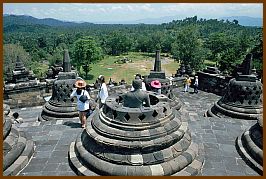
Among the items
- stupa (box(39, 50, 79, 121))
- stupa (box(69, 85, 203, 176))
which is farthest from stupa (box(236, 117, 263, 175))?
stupa (box(39, 50, 79, 121))

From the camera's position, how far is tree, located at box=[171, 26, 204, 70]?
45312 millimetres

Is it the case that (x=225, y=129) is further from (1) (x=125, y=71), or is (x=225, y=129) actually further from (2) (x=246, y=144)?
(1) (x=125, y=71)

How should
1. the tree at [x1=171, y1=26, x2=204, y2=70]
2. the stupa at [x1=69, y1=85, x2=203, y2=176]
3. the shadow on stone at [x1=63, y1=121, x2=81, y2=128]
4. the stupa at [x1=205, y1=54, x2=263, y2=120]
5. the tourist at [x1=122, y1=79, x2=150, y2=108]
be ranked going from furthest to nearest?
the tree at [x1=171, y1=26, x2=204, y2=70], the stupa at [x1=205, y1=54, x2=263, y2=120], the shadow on stone at [x1=63, y1=121, x2=81, y2=128], the tourist at [x1=122, y1=79, x2=150, y2=108], the stupa at [x1=69, y1=85, x2=203, y2=176]

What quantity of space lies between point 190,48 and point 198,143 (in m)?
41.1

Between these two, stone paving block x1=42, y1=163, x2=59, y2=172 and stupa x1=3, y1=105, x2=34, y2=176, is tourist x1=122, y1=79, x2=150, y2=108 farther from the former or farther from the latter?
stupa x1=3, y1=105, x2=34, y2=176

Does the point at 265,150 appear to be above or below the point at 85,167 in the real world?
above

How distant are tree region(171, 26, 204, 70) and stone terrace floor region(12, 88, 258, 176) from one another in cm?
3685

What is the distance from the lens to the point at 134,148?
5.74 metres

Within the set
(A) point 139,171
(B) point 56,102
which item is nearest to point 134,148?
(A) point 139,171

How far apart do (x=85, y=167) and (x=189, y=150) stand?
2.69 meters

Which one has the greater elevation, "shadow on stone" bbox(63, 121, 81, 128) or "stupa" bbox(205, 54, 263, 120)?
"stupa" bbox(205, 54, 263, 120)

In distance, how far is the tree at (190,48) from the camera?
149 feet

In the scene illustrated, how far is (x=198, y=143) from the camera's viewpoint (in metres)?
7.24

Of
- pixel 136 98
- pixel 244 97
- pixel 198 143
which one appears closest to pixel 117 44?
pixel 244 97
